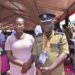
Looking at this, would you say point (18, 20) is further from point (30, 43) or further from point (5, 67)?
point (5, 67)

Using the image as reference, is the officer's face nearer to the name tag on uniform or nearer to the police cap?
the police cap

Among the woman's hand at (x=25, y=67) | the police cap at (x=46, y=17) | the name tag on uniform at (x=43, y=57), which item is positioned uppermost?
the police cap at (x=46, y=17)

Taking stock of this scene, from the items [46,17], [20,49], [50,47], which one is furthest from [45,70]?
[20,49]

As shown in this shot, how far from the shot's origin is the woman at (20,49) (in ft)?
14.3

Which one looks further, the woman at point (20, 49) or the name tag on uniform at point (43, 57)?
the woman at point (20, 49)

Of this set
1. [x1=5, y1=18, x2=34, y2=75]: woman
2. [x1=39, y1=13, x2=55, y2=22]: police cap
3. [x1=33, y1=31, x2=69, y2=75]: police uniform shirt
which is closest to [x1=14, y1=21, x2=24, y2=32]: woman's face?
[x1=5, y1=18, x2=34, y2=75]: woman

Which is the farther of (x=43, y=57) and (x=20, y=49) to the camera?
(x=20, y=49)

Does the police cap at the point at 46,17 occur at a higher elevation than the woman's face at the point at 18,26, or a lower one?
higher

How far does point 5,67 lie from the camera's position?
7.73 meters

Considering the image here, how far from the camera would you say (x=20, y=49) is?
4.38 meters

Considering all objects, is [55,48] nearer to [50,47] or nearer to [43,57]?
[50,47]

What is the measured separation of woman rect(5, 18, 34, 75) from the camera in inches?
172

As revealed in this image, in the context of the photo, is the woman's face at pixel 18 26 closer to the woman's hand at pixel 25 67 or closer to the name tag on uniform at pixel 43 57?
the woman's hand at pixel 25 67

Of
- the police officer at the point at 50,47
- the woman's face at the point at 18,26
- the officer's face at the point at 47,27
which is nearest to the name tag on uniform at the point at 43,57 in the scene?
the police officer at the point at 50,47
